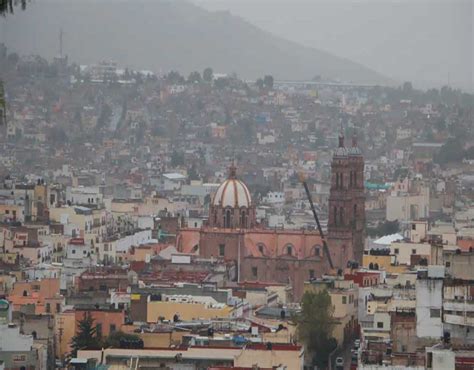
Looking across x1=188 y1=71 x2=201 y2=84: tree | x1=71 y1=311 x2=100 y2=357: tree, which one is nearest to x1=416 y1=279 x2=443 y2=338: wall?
x1=71 y1=311 x2=100 y2=357: tree

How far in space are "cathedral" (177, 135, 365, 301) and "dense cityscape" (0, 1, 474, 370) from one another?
6cm

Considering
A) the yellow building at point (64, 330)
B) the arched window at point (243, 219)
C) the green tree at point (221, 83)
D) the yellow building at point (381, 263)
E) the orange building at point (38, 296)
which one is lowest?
the yellow building at point (64, 330)

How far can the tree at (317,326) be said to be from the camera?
1506 inches

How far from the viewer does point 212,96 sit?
153625 mm

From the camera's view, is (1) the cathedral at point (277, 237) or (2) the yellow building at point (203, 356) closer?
(2) the yellow building at point (203, 356)

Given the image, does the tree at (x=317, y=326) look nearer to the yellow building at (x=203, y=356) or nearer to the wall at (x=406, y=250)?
the yellow building at (x=203, y=356)

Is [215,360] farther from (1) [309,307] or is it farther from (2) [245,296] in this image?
(2) [245,296]

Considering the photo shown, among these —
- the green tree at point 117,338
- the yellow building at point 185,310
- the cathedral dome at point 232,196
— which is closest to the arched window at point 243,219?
the cathedral dome at point 232,196

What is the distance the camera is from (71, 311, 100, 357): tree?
112ft

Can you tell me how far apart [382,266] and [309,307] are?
31.4 feet

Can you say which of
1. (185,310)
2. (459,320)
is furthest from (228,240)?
(459,320)

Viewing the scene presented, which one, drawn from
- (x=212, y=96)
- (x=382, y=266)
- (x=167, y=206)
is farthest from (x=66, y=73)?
(x=382, y=266)

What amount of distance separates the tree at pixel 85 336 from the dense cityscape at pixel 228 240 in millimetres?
80

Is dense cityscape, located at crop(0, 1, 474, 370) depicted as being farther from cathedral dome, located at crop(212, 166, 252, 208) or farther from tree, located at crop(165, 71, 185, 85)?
tree, located at crop(165, 71, 185, 85)
